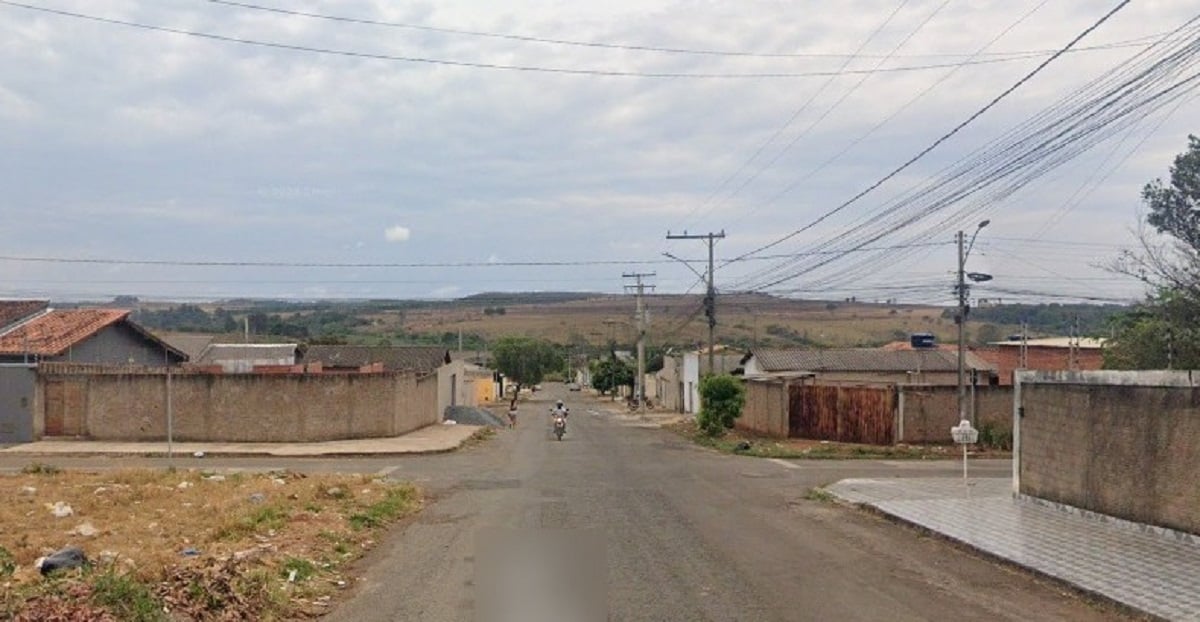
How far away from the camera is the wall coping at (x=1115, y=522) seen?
15.6 meters

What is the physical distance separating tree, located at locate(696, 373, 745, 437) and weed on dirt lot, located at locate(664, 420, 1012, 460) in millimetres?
2588

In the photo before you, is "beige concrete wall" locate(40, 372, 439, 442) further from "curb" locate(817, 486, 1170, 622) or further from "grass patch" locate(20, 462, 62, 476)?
"curb" locate(817, 486, 1170, 622)

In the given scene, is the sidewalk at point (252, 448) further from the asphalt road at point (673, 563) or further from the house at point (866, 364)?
the house at point (866, 364)

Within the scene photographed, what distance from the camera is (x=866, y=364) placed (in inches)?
2482

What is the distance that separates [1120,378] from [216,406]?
29.2 m

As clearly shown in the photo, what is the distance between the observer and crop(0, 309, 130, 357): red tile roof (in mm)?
41344

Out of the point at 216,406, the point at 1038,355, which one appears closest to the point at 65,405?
the point at 216,406

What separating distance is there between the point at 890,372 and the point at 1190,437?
45.5 metres

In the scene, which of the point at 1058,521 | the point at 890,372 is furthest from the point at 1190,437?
the point at 890,372

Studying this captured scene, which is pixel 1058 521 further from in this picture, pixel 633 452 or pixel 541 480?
pixel 633 452

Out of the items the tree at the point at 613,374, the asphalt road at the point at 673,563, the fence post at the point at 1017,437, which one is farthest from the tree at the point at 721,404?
the tree at the point at 613,374

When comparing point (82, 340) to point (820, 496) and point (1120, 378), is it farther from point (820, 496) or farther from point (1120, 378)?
point (1120, 378)

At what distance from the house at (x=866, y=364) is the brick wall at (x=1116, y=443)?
37.4 metres

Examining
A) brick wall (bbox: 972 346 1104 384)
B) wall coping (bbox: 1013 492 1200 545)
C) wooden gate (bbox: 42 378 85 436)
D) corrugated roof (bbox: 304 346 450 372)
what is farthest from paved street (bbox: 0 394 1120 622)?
brick wall (bbox: 972 346 1104 384)
